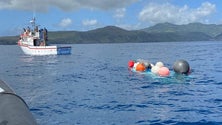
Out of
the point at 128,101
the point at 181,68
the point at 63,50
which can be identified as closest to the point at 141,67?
the point at 181,68

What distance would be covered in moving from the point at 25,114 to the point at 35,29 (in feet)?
211

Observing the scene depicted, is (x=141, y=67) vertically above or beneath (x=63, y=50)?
beneath

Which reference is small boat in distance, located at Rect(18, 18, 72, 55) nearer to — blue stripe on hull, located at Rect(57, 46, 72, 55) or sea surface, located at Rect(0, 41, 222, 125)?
blue stripe on hull, located at Rect(57, 46, 72, 55)

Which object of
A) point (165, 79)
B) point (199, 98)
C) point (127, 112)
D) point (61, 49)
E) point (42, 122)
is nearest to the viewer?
point (42, 122)

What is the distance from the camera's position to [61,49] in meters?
68.7

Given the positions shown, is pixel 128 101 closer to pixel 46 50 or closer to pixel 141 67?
pixel 141 67

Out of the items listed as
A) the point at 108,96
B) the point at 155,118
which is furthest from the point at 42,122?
the point at 108,96

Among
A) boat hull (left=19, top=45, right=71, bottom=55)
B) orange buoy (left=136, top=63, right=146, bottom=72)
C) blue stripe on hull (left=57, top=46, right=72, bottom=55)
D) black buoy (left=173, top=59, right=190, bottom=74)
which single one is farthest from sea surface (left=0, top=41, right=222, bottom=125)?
blue stripe on hull (left=57, top=46, right=72, bottom=55)

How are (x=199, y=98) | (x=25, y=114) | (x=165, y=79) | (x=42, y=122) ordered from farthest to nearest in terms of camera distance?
(x=165, y=79), (x=199, y=98), (x=42, y=122), (x=25, y=114)

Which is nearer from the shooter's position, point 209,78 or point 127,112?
point 127,112

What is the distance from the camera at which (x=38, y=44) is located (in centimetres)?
6888

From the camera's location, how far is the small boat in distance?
65.8 metres

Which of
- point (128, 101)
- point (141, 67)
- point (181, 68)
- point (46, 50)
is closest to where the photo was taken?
point (128, 101)

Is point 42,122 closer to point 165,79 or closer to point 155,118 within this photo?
point 155,118
